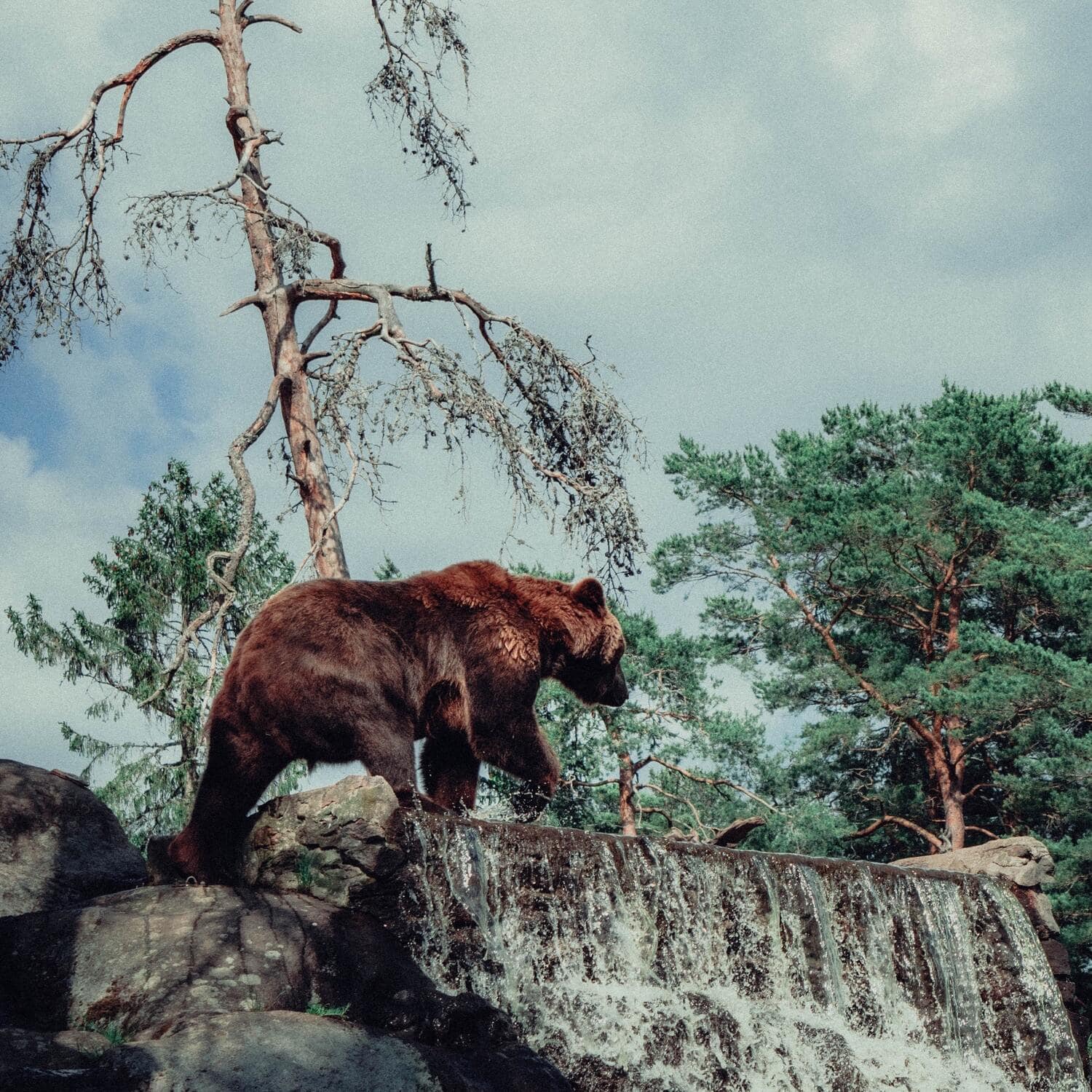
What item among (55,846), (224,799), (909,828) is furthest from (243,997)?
(909,828)

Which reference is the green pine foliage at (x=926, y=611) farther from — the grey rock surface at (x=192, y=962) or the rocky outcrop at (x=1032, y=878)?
the grey rock surface at (x=192, y=962)

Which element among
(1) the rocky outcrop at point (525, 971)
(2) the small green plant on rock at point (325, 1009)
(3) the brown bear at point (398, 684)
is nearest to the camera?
(1) the rocky outcrop at point (525, 971)

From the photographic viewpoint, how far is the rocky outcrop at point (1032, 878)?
1050 centimetres

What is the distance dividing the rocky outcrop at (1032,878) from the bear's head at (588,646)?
9.84 feet

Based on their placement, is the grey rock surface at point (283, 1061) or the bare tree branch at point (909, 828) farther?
the bare tree branch at point (909, 828)

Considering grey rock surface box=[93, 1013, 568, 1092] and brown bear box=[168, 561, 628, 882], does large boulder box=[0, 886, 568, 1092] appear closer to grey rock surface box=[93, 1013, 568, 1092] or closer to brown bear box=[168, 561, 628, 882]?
grey rock surface box=[93, 1013, 568, 1092]

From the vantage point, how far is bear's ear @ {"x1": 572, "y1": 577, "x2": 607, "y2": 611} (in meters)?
8.95

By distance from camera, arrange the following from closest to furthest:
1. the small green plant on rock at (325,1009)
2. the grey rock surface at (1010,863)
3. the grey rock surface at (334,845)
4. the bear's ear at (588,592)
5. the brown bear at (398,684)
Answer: the small green plant on rock at (325,1009)
the grey rock surface at (334,845)
the brown bear at (398,684)
the bear's ear at (588,592)
the grey rock surface at (1010,863)

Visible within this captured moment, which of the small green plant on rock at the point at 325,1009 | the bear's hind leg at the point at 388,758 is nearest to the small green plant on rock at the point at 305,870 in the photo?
the bear's hind leg at the point at 388,758

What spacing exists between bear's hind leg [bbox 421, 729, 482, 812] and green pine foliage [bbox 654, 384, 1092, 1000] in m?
9.82

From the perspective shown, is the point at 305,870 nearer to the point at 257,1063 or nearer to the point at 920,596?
the point at 257,1063

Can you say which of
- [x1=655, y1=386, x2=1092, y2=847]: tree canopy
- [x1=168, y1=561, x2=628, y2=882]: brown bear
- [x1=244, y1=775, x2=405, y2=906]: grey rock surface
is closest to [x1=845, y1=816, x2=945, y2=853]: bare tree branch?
[x1=655, y1=386, x2=1092, y2=847]: tree canopy

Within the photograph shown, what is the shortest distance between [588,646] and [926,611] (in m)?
12.3

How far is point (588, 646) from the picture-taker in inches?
356
